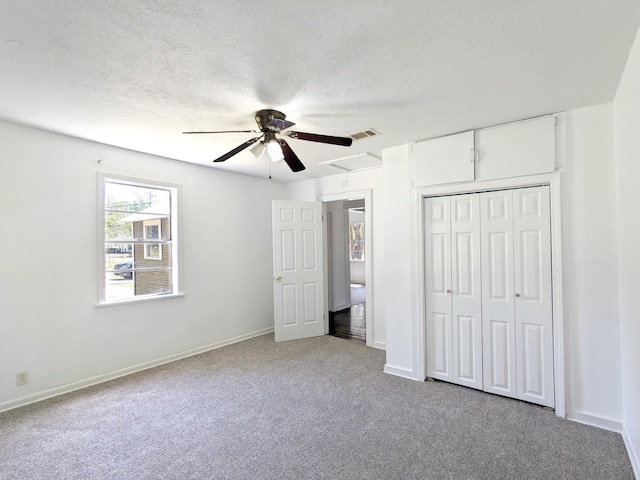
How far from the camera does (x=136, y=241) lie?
12.0ft

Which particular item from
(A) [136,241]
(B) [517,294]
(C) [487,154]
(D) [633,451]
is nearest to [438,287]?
(B) [517,294]

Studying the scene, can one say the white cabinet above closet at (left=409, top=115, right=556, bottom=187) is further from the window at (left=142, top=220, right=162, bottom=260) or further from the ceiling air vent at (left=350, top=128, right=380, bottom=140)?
the window at (left=142, top=220, right=162, bottom=260)

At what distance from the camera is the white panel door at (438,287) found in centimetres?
318

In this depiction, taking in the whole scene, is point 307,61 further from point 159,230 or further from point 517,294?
point 159,230

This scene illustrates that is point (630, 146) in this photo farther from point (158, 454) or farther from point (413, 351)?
point (158, 454)

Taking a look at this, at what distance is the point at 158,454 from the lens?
214 cm

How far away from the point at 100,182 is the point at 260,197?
7.24ft

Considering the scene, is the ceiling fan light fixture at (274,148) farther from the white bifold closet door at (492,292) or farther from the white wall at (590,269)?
the white wall at (590,269)

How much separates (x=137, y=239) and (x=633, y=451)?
4666 mm

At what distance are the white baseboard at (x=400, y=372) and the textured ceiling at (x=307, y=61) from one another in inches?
97.7

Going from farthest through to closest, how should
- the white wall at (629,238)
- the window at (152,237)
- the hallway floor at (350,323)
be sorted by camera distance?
the hallway floor at (350,323) → the window at (152,237) → the white wall at (629,238)

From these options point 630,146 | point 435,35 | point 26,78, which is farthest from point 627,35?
point 26,78

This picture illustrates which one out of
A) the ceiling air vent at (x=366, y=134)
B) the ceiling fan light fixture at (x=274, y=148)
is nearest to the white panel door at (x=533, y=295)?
the ceiling air vent at (x=366, y=134)

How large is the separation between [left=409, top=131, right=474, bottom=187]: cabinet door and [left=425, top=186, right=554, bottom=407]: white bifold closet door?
8.3 inches
